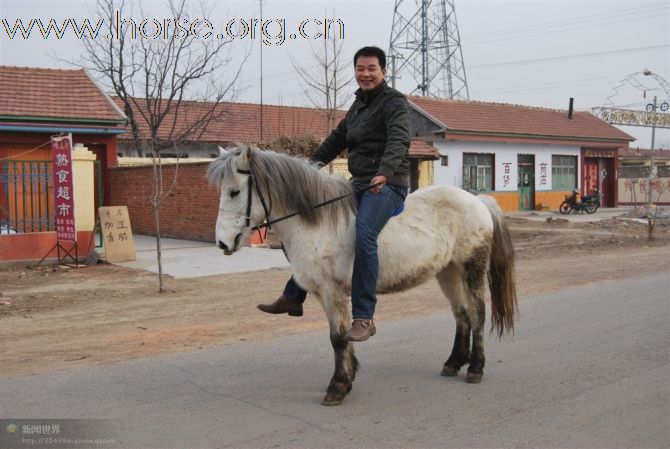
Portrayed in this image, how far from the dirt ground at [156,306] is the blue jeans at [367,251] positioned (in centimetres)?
220

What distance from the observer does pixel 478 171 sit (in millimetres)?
30656

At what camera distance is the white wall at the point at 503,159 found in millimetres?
29156

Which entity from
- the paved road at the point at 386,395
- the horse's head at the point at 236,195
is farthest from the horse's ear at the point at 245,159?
the paved road at the point at 386,395

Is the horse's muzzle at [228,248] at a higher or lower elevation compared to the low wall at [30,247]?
higher

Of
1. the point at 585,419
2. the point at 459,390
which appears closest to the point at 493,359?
the point at 459,390

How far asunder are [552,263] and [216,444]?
444 inches

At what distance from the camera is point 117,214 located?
14.2 metres

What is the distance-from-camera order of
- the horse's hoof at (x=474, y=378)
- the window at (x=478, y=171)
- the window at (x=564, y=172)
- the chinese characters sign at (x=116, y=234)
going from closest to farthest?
1. the horse's hoof at (x=474, y=378)
2. the chinese characters sign at (x=116, y=234)
3. the window at (x=478, y=171)
4. the window at (x=564, y=172)

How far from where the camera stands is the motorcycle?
30672 mm

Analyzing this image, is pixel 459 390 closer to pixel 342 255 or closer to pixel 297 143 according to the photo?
pixel 342 255

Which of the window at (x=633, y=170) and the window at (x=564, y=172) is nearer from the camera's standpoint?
the window at (x=564, y=172)

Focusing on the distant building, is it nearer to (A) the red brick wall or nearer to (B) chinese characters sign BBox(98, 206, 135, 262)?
(A) the red brick wall

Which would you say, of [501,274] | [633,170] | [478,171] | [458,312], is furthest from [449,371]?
[633,170]

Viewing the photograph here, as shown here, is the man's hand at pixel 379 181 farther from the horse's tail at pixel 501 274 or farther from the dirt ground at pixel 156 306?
the dirt ground at pixel 156 306
